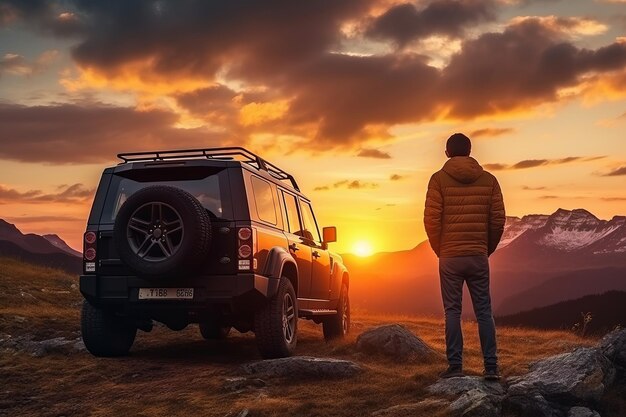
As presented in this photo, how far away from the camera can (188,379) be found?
311 inches

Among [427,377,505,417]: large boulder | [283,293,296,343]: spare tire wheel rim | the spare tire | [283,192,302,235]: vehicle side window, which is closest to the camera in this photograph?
[427,377,505,417]: large boulder

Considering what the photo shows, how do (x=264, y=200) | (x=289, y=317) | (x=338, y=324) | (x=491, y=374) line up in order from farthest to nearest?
(x=338, y=324)
(x=289, y=317)
(x=264, y=200)
(x=491, y=374)

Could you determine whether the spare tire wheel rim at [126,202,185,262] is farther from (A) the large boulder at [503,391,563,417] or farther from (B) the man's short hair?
(A) the large boulder at [503,391,563,417]

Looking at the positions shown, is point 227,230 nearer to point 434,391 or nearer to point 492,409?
point 434,391

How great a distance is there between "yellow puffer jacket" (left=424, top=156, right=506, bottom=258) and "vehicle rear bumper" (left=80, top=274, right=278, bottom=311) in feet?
6.88

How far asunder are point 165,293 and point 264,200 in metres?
1.68

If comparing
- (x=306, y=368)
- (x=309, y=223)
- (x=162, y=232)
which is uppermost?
(x=309, y=223)

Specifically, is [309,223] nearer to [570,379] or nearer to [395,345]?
[395,345]

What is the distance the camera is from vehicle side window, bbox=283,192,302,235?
33.6ft

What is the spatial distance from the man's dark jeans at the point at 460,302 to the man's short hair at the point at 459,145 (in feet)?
3.54

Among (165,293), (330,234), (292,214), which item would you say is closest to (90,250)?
(165,293)

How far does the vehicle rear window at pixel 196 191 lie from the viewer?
845 centimetres

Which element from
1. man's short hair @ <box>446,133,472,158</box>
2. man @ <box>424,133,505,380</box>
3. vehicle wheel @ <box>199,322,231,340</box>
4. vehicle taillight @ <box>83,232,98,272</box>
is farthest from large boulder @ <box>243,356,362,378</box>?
vehicle wheel @ <box>199,322,231,340</box>

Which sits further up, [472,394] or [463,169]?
[463,169]
